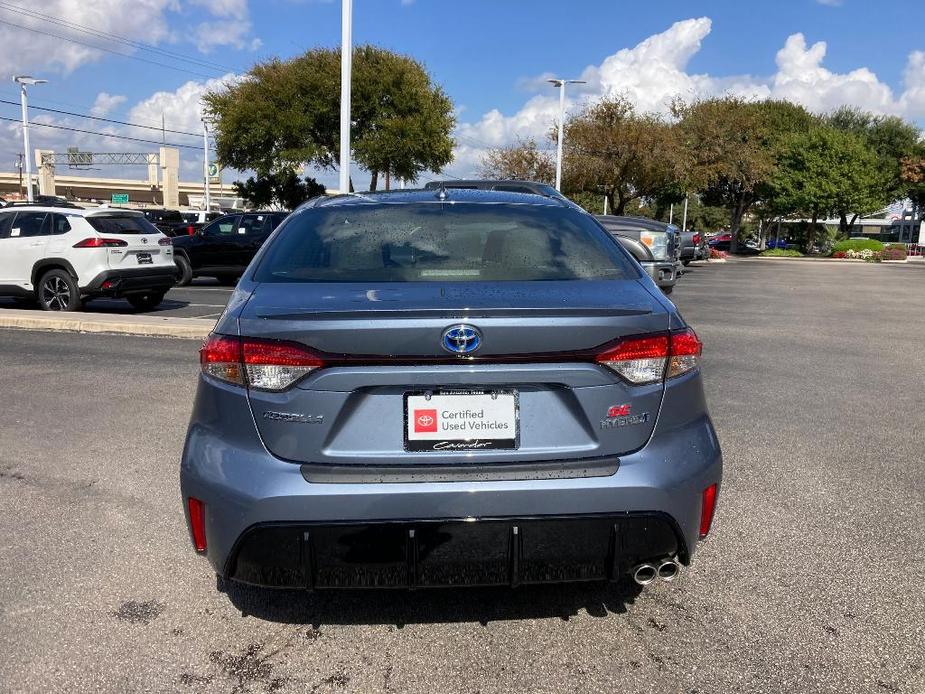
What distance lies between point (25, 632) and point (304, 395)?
4.97 ft

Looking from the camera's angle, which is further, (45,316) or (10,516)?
(45,316)

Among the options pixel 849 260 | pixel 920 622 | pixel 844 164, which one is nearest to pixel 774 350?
pixel 920 622

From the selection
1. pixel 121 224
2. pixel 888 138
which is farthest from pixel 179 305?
pixel 888 138

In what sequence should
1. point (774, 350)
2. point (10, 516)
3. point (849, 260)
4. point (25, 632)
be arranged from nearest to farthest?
point (25, 632) → point (10, 516) → point (774, 350) → point (849, 260)

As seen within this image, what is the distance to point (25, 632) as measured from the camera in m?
3.03

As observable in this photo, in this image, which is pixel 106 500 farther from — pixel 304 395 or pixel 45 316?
pixel 45 316

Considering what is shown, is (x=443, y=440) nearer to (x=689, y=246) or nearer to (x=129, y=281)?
(x=129, y=281)

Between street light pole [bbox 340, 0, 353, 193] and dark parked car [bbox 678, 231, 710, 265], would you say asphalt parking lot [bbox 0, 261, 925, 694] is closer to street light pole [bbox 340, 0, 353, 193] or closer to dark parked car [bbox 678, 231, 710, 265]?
street light pole [bbox 340, 0, 353, 193]

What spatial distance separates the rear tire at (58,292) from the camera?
1194 centimetres

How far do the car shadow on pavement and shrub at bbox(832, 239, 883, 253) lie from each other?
50541mm

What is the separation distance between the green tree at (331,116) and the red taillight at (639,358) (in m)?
27.7

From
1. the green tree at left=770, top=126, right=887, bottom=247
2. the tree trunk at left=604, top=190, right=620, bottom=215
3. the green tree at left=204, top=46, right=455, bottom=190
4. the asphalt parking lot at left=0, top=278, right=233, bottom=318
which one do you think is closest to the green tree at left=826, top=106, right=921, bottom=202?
the green tree at left=770, top=126, right=887, bottom=247

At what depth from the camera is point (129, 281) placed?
39.7 feet

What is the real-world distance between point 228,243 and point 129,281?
7.28 m
